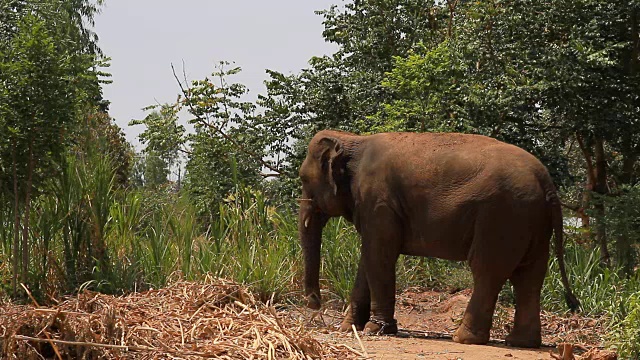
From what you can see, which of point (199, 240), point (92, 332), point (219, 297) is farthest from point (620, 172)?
point (92, 332)

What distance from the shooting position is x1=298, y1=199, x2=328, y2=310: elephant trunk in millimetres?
10406

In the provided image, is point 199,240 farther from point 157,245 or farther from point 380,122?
point 380,122

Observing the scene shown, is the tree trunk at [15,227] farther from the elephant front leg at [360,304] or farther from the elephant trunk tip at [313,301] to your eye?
the elephant front leg at [360,304]

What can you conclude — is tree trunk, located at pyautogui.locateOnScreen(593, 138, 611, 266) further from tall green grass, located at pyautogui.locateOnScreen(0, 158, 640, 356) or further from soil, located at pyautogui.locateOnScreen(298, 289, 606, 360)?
soil, located at pyautogui.locateOnScreen(298, 289, 606, 360)

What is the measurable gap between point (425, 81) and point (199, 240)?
13.0ft

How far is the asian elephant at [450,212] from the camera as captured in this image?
29.1ft

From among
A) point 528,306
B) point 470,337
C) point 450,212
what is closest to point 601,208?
point 528,306

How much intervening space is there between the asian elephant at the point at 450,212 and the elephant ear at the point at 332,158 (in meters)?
0.01

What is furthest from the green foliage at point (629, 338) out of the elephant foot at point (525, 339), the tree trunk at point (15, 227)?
the tree trunk at point (15, 227)

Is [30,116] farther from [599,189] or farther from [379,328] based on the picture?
[599,189]

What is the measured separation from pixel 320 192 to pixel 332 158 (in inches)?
17.5

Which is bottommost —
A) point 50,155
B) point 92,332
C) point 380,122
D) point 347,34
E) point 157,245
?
point 92,332

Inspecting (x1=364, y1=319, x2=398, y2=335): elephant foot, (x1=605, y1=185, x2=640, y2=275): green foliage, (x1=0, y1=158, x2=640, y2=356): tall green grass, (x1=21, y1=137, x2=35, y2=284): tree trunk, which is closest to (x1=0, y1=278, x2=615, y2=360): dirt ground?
(x1=364, y1=319, x2=398, y2=335): elephant foot

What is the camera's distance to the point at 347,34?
17516 mm
